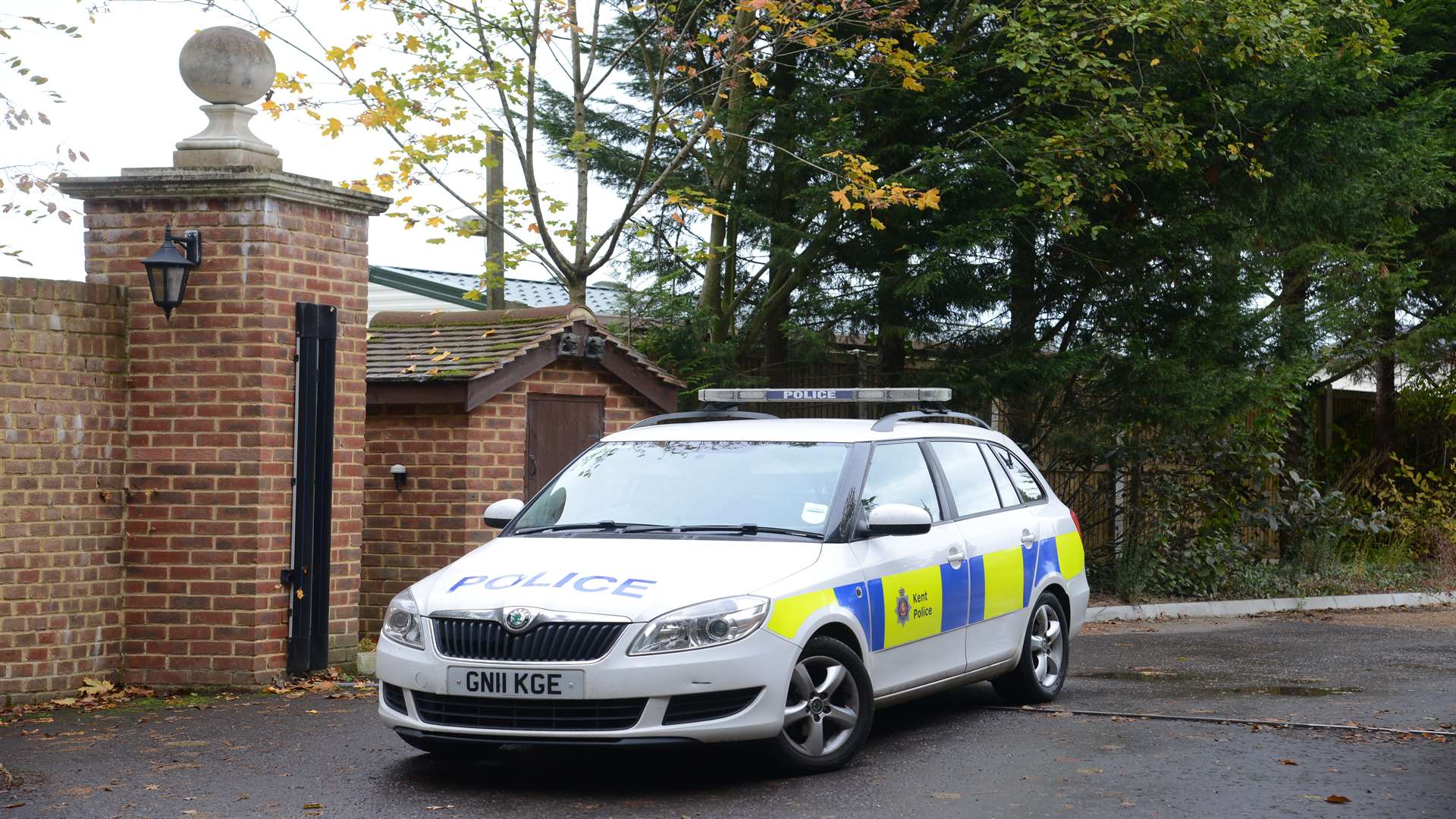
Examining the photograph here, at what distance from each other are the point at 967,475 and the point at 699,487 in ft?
5.82

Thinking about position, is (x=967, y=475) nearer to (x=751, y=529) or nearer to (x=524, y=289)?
(x=751, y=529)

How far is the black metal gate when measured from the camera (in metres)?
9.46

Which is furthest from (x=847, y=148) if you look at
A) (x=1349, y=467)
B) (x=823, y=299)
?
(x=1349, y=467)

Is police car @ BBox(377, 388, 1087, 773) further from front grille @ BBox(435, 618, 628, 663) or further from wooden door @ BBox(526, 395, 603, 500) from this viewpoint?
wooden door @ BBox(526, 395, 603, 500)

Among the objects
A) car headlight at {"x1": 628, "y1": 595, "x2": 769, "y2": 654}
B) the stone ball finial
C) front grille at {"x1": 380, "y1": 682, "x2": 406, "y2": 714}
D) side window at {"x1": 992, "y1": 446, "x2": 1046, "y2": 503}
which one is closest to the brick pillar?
the stone ball finial

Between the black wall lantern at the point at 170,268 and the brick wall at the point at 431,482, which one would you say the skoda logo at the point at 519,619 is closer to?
the black wall lantern at the point at 170,268

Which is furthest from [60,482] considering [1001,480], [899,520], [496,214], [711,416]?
[496,214]

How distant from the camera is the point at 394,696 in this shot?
679 cm

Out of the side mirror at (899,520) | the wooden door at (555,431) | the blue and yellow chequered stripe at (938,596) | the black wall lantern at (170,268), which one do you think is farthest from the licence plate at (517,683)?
the wooden door at (555,431)

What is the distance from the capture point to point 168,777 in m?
6.82

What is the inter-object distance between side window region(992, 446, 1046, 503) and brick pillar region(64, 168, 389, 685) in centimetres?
422

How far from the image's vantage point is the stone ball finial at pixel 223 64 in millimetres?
→ 9617

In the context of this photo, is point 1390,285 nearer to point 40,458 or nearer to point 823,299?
point 823,299

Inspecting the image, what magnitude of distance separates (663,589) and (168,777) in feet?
7.72
